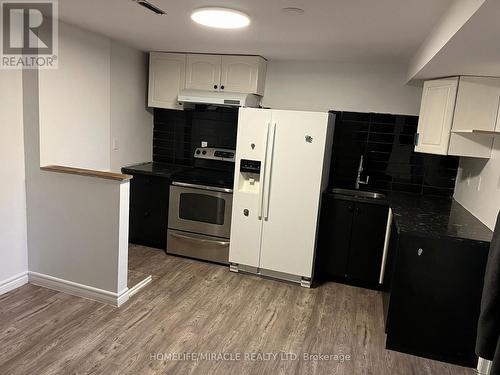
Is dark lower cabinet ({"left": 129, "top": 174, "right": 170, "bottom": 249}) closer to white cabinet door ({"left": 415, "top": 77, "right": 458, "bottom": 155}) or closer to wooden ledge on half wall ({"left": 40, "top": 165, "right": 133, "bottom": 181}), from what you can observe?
wooden ledge on half wall ({"left": 40, "top": 165, "right": 133, "bottom": 181})

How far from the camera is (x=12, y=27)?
8.66 feet

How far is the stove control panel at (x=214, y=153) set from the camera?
13.9ft

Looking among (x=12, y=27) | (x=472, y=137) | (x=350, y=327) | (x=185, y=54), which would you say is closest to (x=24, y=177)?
(x=12, y=27)

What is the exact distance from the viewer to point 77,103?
3.20 metres

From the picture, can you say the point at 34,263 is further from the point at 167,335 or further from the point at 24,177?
the point at 167,335

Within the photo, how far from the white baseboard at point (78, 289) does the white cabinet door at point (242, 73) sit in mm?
2193

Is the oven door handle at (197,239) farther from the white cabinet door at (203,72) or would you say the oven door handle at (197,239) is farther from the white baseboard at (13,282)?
the white cabinet door at (203,72)

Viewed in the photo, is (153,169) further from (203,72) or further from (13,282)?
(13,282)

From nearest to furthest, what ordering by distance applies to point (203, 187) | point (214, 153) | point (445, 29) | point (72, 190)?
point (445, 29), point (72, 190), point (203, 187), point (214, 153)

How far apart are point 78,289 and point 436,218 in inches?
110

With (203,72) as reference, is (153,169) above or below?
below

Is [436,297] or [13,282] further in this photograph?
[13,282]

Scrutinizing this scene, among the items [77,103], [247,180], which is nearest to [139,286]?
[247,180]

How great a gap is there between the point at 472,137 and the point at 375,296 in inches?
61.2
